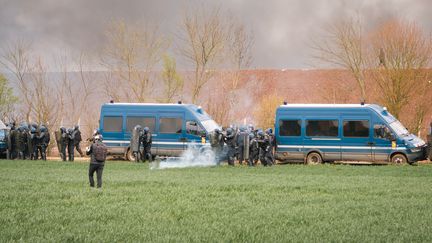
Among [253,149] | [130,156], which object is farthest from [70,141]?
[253,149]

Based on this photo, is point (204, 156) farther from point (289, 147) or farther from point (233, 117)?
point (233, 117)

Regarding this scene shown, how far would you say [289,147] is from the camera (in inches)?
1256

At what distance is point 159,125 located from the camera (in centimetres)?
3300

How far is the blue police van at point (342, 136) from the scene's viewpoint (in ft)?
100

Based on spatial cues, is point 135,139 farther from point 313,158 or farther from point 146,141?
point 313,158

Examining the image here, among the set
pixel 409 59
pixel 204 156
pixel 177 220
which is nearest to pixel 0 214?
pixel 177 220

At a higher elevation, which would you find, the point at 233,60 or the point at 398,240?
the point at 233,60

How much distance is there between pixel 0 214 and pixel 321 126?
20449mm

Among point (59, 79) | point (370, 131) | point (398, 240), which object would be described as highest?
point (59, 79)

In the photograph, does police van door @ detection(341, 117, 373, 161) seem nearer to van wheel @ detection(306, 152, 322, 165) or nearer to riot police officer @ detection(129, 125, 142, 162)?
van wheel @ detection(306, 152, 322, 165)

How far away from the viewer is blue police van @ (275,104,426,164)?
30578 mm

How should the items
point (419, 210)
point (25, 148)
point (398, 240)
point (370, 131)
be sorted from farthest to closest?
1. point (25, 148)
2. point (370, 131)
3. point (419, 210)
4. point (398, 240)

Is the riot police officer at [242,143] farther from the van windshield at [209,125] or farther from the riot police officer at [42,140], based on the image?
the riot police officer at [42,140]

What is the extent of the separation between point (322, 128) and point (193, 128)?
19.1 ft
